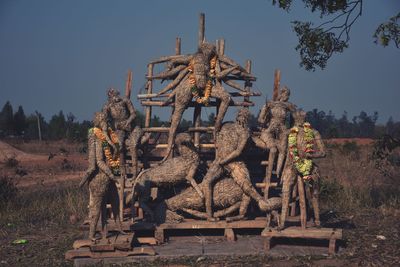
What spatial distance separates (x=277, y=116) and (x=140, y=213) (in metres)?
3.34

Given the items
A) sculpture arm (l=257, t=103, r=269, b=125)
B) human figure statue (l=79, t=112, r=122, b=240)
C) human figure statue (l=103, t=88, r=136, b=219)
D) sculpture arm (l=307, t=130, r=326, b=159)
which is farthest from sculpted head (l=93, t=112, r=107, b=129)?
sculpture arm (l=257, t=103, r=269, b=125)

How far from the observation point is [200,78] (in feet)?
34.0

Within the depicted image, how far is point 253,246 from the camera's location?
905 centimetres

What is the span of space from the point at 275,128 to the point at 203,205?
2.14m

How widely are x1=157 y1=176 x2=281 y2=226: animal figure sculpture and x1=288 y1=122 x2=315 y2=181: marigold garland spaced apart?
4.50ft

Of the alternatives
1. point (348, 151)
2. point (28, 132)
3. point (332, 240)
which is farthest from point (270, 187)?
point (28, 132)

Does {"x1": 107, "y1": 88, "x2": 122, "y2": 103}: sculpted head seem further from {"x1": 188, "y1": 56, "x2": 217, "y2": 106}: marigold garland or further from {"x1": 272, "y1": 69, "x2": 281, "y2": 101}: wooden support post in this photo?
{"x1": 272, "y1": 69, "x2": 281, "y2": 101}: wooden support post

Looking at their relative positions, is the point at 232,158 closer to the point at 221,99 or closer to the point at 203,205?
the point at 203,205

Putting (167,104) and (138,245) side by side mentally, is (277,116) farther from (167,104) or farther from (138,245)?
(138,245)

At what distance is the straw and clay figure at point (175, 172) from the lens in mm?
9844

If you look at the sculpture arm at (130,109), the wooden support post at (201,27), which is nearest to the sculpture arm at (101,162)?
the sculpture arm at (130,109)

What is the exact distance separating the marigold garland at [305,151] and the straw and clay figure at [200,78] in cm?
183

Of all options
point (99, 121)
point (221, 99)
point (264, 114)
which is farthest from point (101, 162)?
point (264, 114)

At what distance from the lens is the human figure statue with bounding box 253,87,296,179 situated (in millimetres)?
10266
